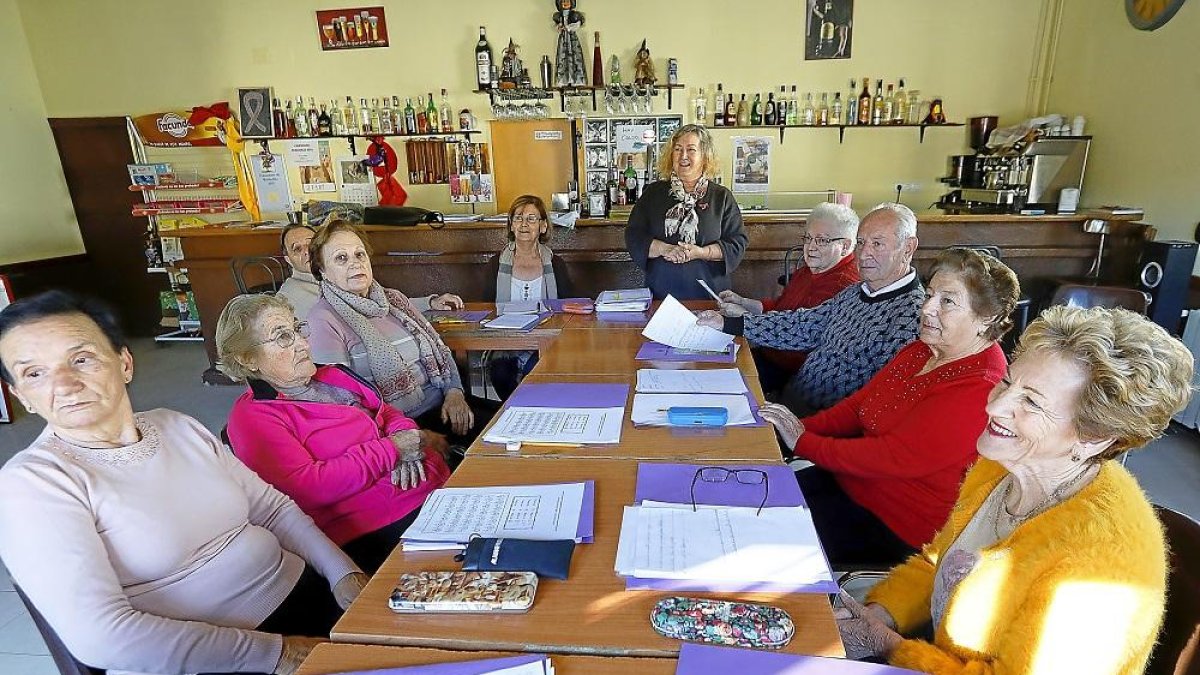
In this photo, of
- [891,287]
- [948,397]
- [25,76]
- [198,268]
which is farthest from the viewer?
[25,76]

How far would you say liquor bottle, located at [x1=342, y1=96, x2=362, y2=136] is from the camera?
5473 millimetres

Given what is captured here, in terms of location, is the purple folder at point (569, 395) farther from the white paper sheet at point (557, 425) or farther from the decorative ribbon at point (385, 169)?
the decorative ribbon at point (385, 169)

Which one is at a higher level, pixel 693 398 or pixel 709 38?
pixel 709 38

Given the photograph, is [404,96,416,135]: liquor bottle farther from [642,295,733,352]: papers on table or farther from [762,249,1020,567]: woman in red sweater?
[762,249,1020,567]: woman in red sweater

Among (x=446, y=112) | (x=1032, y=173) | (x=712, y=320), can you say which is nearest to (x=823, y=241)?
(x=712, y=320)

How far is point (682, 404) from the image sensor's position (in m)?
1.64

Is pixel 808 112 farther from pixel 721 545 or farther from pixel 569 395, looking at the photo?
pixel 721 545

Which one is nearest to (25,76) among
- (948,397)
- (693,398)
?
(693,398)

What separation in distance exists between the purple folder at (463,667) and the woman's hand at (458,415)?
1.50 metres

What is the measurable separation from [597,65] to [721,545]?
4.91 m

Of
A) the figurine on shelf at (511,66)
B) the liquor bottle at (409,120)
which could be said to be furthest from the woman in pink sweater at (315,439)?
the liquor bottle at (409,120)

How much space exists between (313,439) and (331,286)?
2.28 feet

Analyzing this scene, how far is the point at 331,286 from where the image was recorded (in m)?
2.12

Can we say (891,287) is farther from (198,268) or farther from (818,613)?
(198,268)
